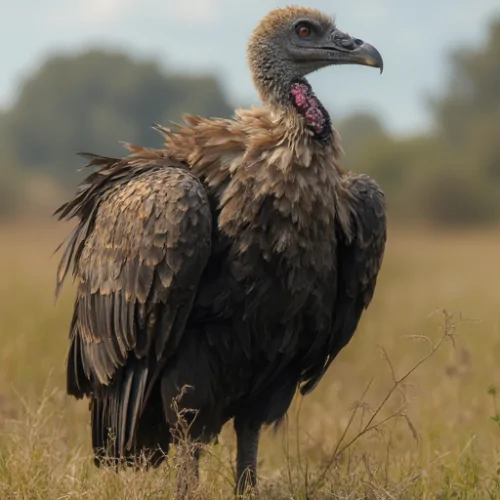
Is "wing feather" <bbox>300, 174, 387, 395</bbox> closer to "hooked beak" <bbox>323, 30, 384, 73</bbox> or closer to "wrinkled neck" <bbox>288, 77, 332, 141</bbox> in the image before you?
"wrinkled neck" <bbox>288, 77, 332, 141</bbox>

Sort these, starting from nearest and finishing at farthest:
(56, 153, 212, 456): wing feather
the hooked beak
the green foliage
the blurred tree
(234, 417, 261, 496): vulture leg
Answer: (56, 153, 212, 456): wing feather → the hooked beak → (234, 417, 261, 496): vulture leg → the green foliage → the blurred tree

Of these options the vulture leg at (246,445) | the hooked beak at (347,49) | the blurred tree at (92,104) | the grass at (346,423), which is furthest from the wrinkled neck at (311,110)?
the blurred tree at (92,104)

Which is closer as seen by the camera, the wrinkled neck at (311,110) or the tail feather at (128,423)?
the wrinkled neck at (311,110)

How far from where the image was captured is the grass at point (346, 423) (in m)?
4.85

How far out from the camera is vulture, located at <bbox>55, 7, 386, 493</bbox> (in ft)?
15.1

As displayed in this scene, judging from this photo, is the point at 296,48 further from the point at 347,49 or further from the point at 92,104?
the point at 92,104

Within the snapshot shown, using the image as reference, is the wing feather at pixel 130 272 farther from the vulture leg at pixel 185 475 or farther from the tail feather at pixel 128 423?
the vulture leg at pixel 185 475

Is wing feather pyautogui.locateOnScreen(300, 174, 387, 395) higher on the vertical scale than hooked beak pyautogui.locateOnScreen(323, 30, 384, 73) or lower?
lower

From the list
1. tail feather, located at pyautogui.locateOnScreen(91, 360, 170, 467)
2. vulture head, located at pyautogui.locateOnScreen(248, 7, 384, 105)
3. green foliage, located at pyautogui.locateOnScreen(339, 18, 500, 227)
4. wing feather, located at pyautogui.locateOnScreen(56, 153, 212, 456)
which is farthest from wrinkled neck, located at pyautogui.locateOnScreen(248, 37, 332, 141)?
green foliage, located at pyautogui.locateOnScreen(339, 18, 500, 227)

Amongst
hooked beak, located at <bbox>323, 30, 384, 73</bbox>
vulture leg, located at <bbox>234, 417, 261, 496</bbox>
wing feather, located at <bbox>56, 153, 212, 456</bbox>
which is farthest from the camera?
vulture leg, located at <bbox>234, 417, 261, 496</bbox>

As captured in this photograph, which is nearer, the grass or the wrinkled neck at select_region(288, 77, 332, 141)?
the wrinkled neck at select_region(288, 77, 332, 141)

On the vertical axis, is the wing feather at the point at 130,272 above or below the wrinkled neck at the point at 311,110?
below

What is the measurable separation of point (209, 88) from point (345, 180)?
246 ft

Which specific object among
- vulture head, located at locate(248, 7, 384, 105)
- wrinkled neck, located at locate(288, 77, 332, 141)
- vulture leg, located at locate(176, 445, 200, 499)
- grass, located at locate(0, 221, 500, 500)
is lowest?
grass, located at locate(0, 221, 500, 500)
